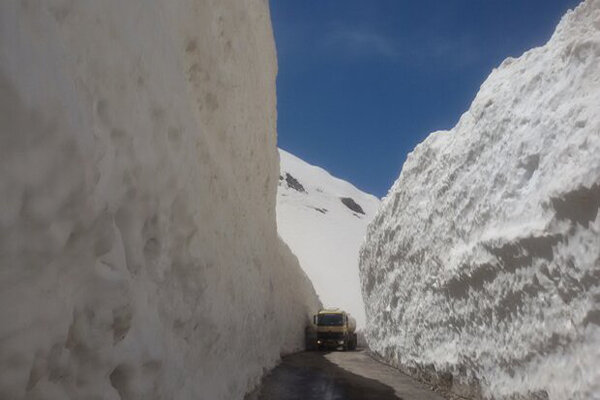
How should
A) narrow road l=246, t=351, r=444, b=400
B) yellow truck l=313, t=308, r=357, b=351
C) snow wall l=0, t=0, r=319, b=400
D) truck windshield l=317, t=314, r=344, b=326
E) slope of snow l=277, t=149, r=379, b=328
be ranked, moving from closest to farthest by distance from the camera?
1. snow wall l=0, t=0, r=319, b=400
2. narrow road l=246, t=351, r=444, b=400
3. yellow truck l=313, t=308, r=357, b=351
4. truck windshield l=317, t=314, r=344, b=326
5. slope of snow l=277, t=149, r=379, b=328

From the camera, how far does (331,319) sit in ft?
81.5

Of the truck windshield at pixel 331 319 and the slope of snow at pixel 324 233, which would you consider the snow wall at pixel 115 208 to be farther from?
the slope of snow at pixel 324 233

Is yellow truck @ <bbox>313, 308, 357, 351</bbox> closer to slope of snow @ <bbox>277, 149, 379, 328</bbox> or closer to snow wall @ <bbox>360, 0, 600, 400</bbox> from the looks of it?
snow wall @ <bbox>360, 0, 600, 400</bbox>

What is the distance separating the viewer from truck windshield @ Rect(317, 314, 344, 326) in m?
24.7

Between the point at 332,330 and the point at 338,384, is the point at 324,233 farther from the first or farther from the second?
the point at 338,384

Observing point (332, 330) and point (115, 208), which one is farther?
point (332, 330)

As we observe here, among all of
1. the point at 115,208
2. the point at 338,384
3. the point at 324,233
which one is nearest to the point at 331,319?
the point at 338,384

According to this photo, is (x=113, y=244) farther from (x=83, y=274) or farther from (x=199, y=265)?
(x=199, y=265)

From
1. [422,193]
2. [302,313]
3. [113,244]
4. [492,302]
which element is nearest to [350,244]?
[302,313]

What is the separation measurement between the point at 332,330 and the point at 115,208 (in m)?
21.0

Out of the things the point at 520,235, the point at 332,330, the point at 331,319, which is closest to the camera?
the point at 520,235

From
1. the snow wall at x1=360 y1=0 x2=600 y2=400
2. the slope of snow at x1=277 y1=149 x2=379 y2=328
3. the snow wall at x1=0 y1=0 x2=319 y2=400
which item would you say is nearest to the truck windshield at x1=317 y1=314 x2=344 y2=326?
the snow wall at x1=360 y1=0 x2=600 y2=400

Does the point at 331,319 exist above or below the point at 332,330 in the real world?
above

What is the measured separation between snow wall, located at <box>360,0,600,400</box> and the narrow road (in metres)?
0.72
